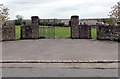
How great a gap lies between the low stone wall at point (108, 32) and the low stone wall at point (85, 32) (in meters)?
1.02

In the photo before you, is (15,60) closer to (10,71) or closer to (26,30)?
(10,71)

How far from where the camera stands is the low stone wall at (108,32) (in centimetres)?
1588

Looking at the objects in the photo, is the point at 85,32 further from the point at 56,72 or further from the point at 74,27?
the point at 56,72

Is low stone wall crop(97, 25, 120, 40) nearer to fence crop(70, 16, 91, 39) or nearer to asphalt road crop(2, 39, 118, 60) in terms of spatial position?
fence crop(70, 16, 91, 39)

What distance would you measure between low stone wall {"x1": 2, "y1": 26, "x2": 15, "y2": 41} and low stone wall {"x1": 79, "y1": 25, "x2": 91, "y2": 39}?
17.9 ft

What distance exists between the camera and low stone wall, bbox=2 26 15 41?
54.1 feet

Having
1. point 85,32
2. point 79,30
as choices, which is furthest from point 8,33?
point 85,32

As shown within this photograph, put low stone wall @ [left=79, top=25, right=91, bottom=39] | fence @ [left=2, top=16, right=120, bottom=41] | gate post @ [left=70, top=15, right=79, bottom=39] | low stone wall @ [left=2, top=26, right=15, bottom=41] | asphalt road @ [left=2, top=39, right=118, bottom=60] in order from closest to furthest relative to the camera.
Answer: asphalt road @ [left=2, top=39, right=118, bottom=60] < fence @ [left=2, top=16, right=120, bottom=41] < low stone wall @ [left=2, top=26, right=15, bottom=41] < low stone wall @ [left=79, top=25, right=91, bottom=39] < gate post @ [left=70, top=15, right=79, bottom=39]

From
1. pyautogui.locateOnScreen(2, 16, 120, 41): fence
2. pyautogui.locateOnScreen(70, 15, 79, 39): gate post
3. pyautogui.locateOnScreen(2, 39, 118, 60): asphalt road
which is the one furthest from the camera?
pyautogui.locateOnScreen(70, 15, 79, 39): gate post

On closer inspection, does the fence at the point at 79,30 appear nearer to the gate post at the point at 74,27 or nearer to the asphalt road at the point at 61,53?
the gate post at the point at 74,27

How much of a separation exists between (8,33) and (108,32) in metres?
7.66

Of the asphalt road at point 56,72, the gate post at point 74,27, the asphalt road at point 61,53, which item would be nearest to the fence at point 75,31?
the gate post at point 74,27

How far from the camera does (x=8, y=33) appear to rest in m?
16.6

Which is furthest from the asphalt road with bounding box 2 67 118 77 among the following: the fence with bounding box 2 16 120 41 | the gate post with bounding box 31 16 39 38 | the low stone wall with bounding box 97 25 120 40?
the gate post with bounding box 31 16 39 38
